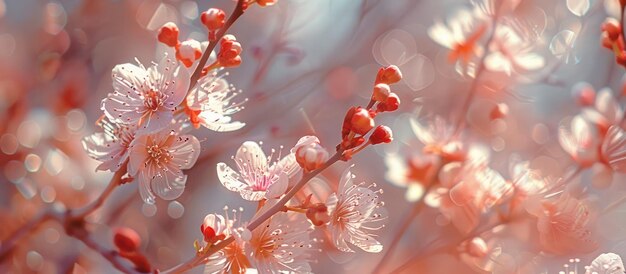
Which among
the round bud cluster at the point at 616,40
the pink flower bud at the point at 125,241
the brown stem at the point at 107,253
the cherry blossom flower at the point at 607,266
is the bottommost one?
the cherry blossom flower at the point at 607,266

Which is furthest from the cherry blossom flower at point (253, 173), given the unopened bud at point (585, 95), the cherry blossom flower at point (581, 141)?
the unopened bud at point (585, 95)

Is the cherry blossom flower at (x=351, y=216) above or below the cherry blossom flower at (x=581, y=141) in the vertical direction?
above

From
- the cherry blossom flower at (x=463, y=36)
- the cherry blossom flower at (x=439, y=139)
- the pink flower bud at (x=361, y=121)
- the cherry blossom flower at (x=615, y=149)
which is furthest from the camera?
the cherry blossom flower at (x=463, y=36)

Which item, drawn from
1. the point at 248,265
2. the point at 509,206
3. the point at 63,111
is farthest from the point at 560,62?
the point at 63,111

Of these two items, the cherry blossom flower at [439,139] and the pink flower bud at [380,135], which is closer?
the pink flower bud at [380,135]

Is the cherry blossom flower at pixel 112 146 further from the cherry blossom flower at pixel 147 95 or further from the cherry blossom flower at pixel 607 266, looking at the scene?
the cherry blossom flower at pixel 607 266

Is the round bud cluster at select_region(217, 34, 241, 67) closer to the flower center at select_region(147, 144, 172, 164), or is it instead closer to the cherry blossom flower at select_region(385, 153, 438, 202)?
the flower center at select_region(147, 144, 172, 164)

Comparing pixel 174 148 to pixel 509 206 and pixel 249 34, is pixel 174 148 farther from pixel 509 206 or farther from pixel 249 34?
pixel 249 34

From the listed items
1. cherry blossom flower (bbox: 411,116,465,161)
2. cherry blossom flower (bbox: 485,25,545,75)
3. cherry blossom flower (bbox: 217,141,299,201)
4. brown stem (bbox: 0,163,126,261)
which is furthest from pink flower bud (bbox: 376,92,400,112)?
cherry blossom flower (bbox: 485,25,545,75)
